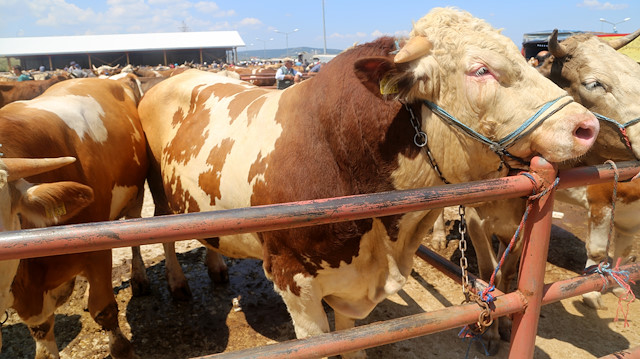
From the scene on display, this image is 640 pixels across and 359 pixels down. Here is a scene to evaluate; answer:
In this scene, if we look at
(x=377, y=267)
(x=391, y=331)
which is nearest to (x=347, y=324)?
(x=377, y=267)

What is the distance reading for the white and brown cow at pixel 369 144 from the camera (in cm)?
177

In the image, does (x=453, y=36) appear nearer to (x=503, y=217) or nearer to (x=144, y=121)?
(x=503, y=217)

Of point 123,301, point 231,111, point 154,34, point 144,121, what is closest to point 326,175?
point 231,111

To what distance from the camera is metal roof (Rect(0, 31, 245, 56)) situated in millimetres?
53656

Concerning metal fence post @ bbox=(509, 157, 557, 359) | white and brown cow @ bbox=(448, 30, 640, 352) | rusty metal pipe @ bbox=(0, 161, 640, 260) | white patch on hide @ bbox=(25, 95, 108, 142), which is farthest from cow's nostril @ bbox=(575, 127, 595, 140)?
white patch on hide @ bbox=(25, 95, 108, 142)

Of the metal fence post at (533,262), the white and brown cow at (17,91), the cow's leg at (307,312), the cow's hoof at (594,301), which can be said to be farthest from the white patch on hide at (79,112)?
the white and brown cow at (17,91)

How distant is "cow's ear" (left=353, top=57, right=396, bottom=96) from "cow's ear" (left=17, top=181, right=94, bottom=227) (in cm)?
144

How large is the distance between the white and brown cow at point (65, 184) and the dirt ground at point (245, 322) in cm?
47

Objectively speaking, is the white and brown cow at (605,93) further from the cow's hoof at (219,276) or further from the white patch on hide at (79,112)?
the white patch on hide at (79,112)

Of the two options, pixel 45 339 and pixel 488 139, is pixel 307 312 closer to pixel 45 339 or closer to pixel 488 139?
pixel 488 139

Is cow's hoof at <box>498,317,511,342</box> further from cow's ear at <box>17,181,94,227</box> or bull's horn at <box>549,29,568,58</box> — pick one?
cow's ear at <box>17,181,94,227</box>

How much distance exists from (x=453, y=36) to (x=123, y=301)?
3.76 meters

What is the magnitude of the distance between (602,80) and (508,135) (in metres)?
1.78

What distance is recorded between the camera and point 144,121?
4023 millimetres
